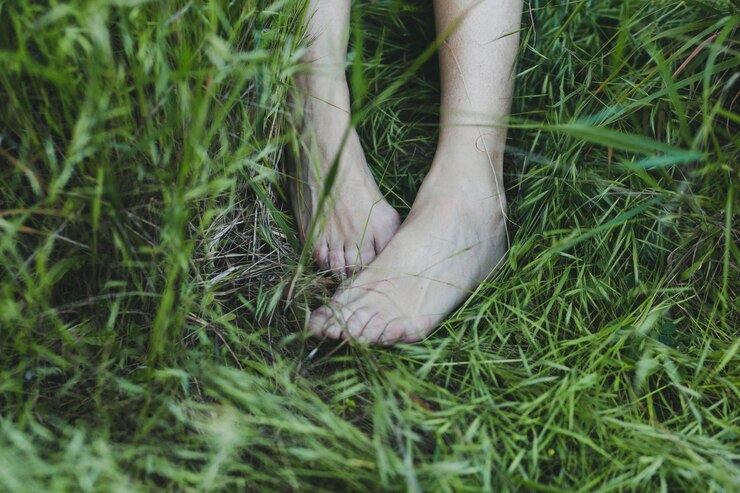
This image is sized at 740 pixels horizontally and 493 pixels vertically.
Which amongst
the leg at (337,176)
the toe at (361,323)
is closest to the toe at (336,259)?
the leg at (337,176)

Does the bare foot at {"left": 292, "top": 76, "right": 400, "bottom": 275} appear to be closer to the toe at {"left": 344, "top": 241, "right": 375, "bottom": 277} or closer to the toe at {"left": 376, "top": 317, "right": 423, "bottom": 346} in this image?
the toe at {"left": 344, "top": 241, "right": 375, "bottom": 277}

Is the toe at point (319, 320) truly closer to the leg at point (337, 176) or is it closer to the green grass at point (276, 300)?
the green grass at point (276, 300)

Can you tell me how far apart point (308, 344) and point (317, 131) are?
0.48 meters

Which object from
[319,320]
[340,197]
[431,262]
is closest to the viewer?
[319,320]

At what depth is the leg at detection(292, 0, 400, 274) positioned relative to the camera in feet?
3.94

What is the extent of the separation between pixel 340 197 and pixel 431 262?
0.81ft

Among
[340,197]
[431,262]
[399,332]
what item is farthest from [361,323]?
[340,197]

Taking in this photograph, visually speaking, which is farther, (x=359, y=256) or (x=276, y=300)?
(x=359, y=256)

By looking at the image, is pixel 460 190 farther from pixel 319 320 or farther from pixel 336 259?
pixel 319 320

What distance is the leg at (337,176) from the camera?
1200mm

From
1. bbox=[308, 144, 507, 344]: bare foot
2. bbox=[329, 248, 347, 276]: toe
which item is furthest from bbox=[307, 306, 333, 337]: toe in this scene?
bbox=[329, 248, 347, 276]: toe

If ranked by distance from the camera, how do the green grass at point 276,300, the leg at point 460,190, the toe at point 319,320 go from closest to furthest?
the green grass at point 276,300 < the toe at point 319,320 < the leg at point 460,190

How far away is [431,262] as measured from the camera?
3.70ft

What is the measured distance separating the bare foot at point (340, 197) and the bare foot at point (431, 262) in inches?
2.5
